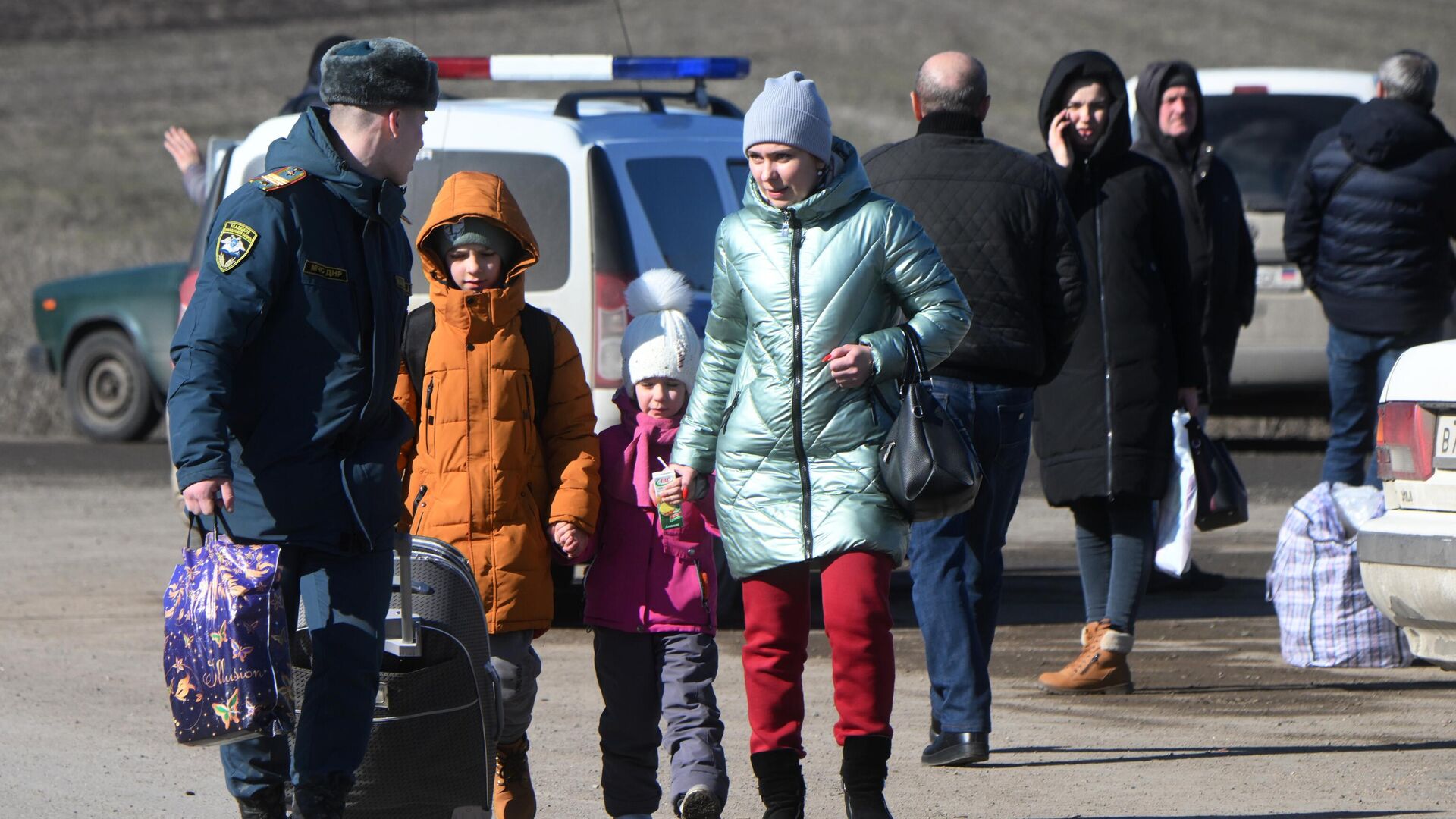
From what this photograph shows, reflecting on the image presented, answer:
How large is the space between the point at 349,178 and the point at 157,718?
9.47 ft

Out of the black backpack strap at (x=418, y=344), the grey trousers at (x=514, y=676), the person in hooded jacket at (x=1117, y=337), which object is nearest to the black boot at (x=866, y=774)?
the grey trousers at (x=514, y=676)

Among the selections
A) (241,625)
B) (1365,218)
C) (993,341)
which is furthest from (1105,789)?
(1365,218)

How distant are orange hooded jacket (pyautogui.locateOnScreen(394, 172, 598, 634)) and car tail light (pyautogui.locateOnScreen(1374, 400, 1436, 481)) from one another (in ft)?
7.80

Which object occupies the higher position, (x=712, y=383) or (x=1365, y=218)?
(x=1365, y=218)

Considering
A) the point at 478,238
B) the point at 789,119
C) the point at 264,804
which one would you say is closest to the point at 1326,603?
the point at 789,119

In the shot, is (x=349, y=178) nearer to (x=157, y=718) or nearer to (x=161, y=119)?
(x=157, y=718)

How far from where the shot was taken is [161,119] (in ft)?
136

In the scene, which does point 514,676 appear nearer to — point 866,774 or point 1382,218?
point 866,774

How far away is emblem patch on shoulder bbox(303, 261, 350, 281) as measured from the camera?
452cm

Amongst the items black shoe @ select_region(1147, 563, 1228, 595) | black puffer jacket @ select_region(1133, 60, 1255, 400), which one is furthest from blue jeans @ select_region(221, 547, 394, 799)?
black shoe @ select_region(1147, 563, 1228, 595)

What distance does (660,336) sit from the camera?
5.66m

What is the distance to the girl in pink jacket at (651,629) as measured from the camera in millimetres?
5387

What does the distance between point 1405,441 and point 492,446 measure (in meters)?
2.65

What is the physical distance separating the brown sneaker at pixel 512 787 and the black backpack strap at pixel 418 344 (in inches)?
33.8
